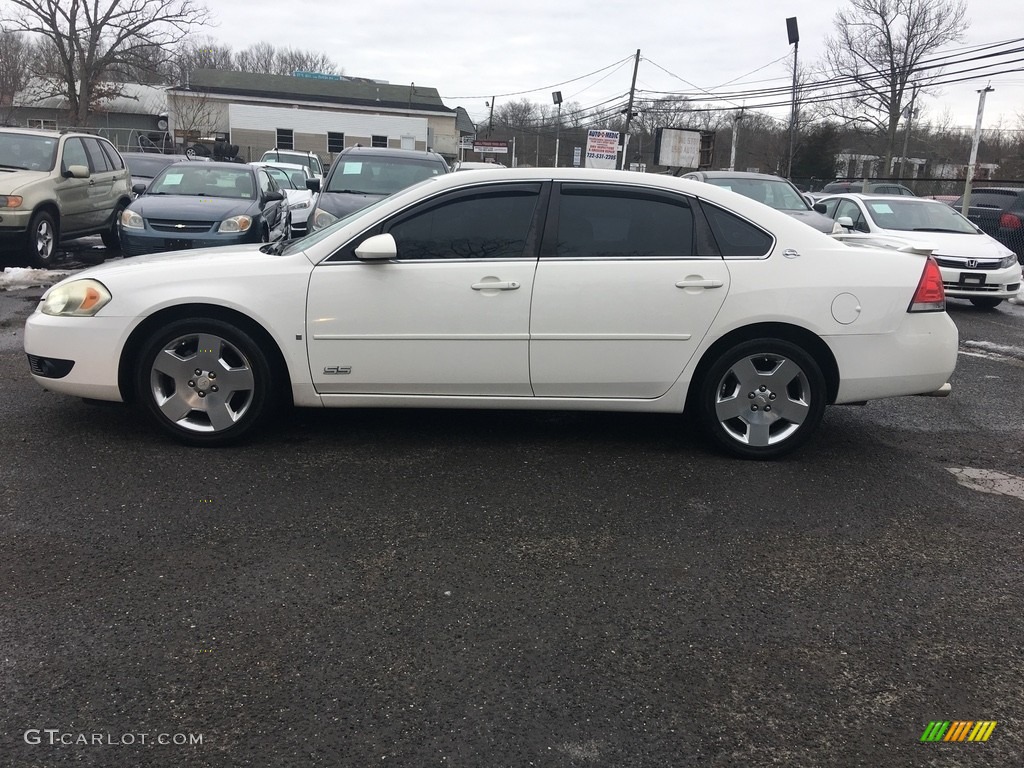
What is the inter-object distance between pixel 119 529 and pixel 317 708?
164 cm

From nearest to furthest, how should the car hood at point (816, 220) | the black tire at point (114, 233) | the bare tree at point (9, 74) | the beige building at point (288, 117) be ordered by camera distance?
the car hood at point (816, 220)
the black tire at point (114, 233)
the bare tree at point (9, 74)
the beige building at point (288, 117)

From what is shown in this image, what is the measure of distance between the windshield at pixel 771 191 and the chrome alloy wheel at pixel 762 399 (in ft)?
28.6

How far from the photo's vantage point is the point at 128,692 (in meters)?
2.55

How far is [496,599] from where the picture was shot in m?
3.21

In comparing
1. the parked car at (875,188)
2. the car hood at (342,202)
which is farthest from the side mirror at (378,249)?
the parked car at (875,188)

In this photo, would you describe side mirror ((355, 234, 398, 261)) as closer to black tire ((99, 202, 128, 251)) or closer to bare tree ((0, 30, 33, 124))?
black tire ((99, 202, 128, 251))

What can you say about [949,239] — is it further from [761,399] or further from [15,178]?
[15,178]

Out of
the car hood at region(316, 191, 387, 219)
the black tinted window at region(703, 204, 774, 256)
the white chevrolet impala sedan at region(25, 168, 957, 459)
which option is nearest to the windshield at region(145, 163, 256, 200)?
the car hood at region(316, 191, 387, 219)

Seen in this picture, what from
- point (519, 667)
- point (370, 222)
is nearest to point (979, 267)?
point (370, 222)

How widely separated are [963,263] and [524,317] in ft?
29.0

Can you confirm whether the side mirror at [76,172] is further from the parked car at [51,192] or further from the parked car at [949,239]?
the parked car at [949,239]

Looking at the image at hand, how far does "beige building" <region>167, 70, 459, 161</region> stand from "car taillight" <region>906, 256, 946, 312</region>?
173 ft

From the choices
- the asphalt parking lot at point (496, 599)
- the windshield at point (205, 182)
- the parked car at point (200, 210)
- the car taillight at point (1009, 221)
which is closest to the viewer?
the asphalt parking lot at point (496, 599)

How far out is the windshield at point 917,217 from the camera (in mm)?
12328
